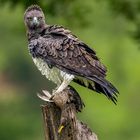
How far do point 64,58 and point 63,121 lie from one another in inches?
42.3

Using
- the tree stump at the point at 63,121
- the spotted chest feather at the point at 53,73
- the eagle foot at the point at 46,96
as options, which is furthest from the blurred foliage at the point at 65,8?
the tree stump at the point at 63,121

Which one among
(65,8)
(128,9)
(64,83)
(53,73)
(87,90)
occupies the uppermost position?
(87,90)

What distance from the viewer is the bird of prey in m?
11.5

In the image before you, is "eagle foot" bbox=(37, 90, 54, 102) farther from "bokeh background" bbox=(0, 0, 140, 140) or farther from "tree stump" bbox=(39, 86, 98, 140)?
"bokeh background" bbox=(0, 0, 140, 140)

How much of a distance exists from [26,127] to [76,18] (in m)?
13.3

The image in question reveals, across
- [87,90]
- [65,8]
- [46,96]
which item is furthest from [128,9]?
[87,90]

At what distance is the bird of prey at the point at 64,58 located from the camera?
11531mm

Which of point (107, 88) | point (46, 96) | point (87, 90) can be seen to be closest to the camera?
point (107, 88)

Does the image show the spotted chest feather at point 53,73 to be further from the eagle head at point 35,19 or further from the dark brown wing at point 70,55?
the eagle head at point 35,19

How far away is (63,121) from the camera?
35.6 feet

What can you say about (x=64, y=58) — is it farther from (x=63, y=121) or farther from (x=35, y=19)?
(x=63, y=121)

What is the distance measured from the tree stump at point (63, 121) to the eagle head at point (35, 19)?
3.48 ft

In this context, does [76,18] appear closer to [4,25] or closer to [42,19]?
[42,19]

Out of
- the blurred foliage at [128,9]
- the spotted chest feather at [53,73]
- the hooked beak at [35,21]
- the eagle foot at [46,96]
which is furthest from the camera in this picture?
the blurred foliage at [128,9]
